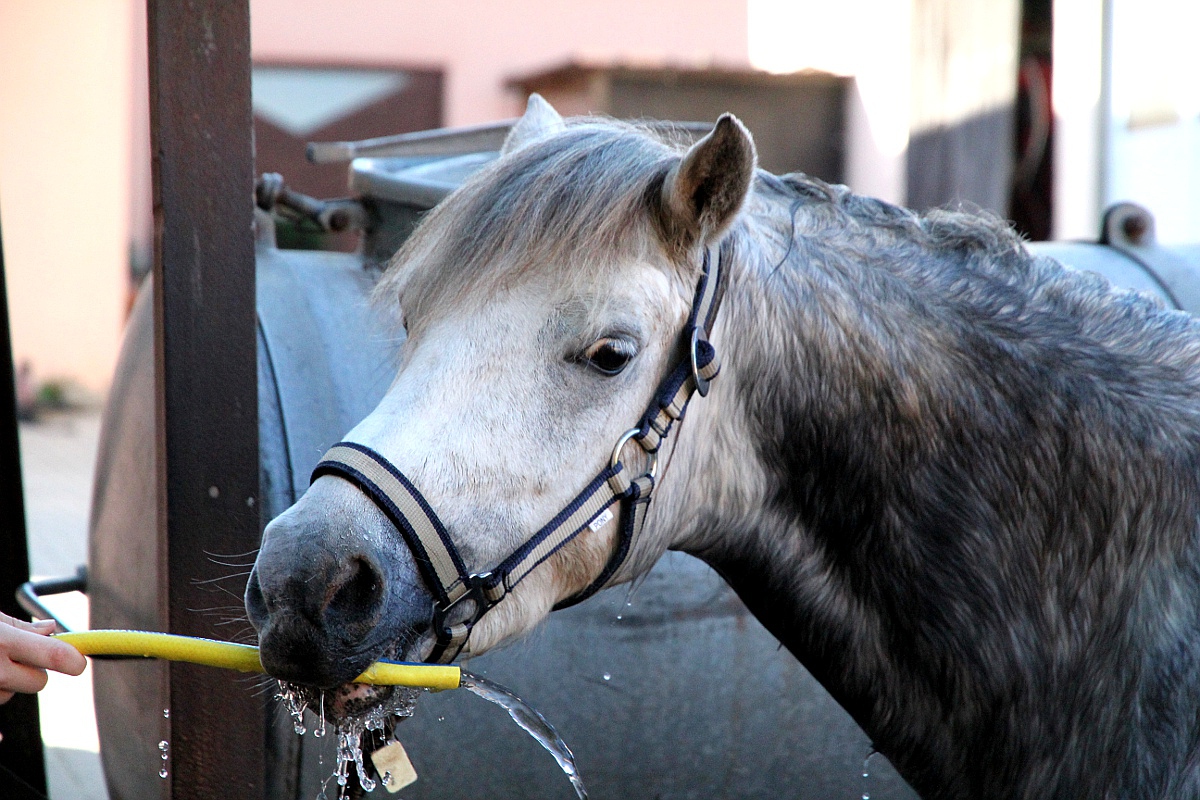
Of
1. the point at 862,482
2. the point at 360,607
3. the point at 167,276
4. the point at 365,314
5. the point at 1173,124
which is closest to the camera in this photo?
the point at 360,607

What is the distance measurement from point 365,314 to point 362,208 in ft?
1.00

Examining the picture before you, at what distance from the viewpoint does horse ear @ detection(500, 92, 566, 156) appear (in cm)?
187

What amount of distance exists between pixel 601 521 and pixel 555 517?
0.24 ft

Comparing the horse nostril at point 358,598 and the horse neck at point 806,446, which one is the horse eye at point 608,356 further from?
the horse nostril at point 358,598

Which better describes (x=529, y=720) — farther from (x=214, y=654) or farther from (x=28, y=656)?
(x=28, y=656)

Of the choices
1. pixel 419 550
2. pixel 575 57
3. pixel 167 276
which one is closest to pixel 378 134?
pixel 575 57

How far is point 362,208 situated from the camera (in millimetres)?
2566

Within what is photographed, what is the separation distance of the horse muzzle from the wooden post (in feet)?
1.73

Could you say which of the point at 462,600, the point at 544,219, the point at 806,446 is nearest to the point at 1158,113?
the point at 806,446

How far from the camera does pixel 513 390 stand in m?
1.44

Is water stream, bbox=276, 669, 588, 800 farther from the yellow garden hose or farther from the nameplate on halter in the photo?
the nameplate on halter

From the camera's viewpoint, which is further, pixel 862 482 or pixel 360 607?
pixel 862 482

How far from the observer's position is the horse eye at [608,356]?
1480 mm

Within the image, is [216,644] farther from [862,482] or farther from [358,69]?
[358,69]
